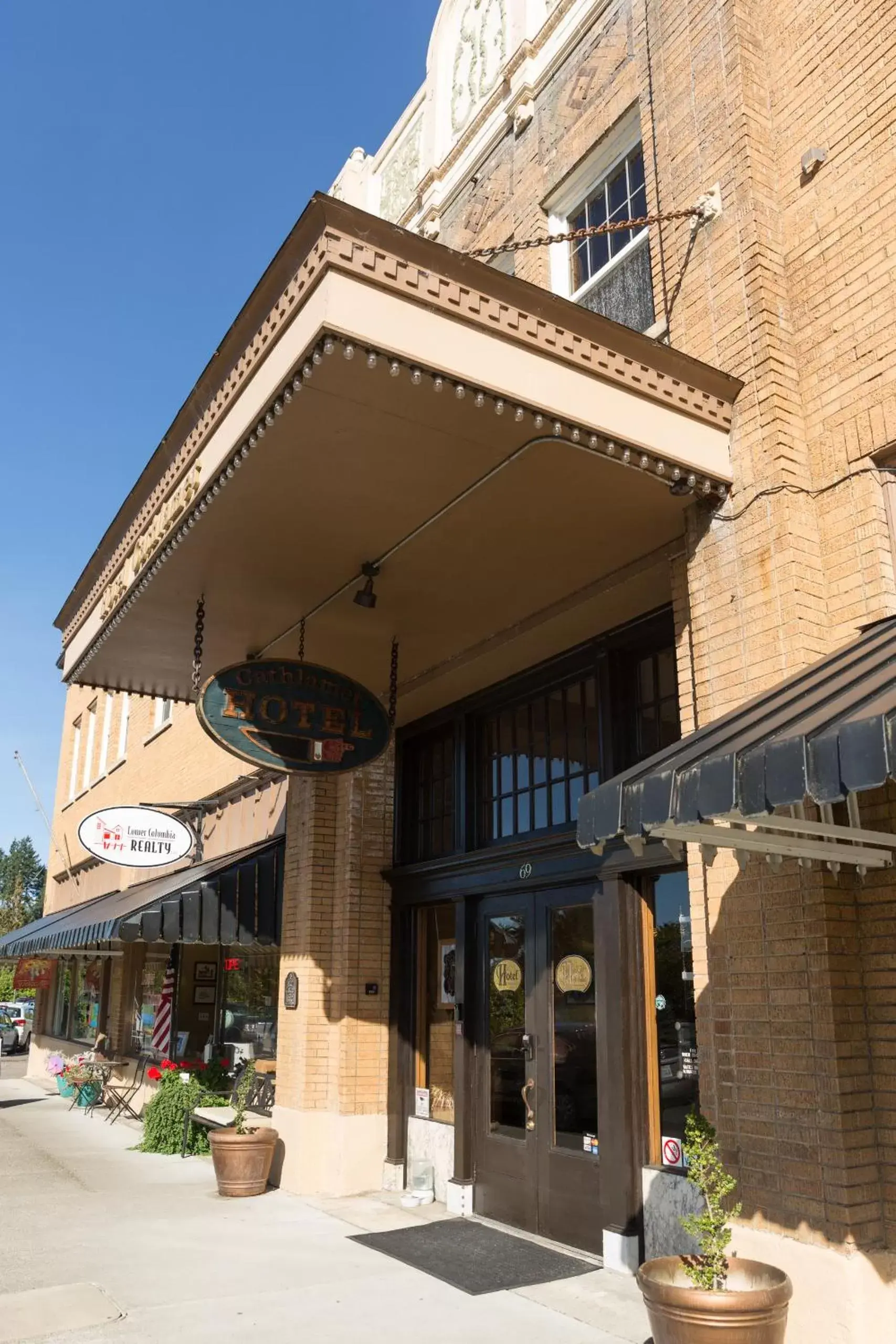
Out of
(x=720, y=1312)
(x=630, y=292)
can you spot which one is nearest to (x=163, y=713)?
(x=630, y=292)

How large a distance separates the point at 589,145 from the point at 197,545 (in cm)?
456

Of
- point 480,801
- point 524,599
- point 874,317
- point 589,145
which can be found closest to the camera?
point 874,317

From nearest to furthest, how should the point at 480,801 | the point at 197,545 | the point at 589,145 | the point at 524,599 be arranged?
the point at 197,545 → the point at 524,599 → the point at 589,145 → the point at 480,801

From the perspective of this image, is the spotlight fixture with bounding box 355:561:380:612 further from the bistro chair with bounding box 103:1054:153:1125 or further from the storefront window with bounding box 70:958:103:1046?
the storefront window with bounding box 70:958:103:1046

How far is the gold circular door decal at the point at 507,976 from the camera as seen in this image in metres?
8.42

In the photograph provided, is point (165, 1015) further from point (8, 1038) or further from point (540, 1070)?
point (8, 1038)

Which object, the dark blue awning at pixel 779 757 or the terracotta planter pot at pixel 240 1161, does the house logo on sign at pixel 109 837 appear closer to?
the terracotta planter pot at pixel 240 1161

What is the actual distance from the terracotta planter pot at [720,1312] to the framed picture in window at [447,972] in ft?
16.4

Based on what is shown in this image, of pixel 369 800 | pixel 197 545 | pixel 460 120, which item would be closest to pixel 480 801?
pixel 369 800

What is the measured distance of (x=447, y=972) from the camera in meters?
9.57

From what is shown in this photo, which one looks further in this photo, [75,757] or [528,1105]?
[75,757]

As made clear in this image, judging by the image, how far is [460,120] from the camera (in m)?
10.8

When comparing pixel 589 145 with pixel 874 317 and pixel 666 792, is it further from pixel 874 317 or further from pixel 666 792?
pixel 666 792

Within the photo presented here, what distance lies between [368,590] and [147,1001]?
464 inches
